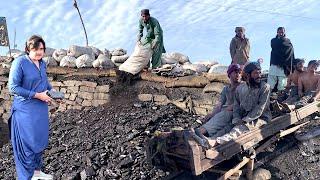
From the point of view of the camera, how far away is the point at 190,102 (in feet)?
28.9

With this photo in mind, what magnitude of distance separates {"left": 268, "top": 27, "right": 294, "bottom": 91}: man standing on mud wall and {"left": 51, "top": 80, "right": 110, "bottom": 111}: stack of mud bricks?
4.02 m

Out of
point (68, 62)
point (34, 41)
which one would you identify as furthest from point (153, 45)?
point (34, 41)

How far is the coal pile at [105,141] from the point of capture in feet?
21.6

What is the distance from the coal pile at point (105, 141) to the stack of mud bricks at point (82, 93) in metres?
0.28

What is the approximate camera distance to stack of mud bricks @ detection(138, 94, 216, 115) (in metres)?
8.70

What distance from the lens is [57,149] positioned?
7887mm

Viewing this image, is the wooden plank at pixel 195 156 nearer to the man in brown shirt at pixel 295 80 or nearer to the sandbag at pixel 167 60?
the man in brown shirt at pixel 295 80

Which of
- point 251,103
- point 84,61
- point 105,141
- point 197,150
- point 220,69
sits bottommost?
point 105,141

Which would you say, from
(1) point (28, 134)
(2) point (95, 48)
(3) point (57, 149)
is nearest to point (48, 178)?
(1) point (28, 134)

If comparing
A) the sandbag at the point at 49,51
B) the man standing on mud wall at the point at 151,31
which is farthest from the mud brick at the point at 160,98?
the sandbag at the point at 49,51

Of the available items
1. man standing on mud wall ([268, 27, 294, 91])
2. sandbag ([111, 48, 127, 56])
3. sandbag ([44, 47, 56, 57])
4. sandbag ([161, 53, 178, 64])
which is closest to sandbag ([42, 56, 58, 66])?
sandbag ([44, 47, 56, 57])

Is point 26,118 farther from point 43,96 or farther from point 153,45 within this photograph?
point 153,45

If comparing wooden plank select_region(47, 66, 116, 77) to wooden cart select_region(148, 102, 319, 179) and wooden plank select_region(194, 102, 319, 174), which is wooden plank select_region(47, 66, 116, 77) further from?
wooden cart select_region(148, 102, 319, 179)

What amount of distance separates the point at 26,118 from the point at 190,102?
575 cm
